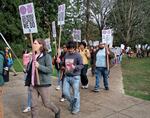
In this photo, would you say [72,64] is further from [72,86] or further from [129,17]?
[129,17]

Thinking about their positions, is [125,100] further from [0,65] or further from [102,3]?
[102,3]

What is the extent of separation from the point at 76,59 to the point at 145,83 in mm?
6194

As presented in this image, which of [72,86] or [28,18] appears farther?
[72,86]

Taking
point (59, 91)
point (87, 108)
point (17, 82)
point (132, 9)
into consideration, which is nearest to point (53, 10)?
point (132, 9)

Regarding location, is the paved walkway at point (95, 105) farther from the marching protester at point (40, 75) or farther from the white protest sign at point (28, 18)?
the white protest sign at point (28, 18)

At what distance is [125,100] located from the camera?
8.70 meters

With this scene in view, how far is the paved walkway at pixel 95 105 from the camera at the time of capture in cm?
727

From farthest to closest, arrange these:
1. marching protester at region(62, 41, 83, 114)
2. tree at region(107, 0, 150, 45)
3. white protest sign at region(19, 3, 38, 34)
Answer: tree at region(107, 0, 150, 45)
marching protester at region(62, 41, 83, 114)
white protest sign at region(19, 3, 38, 34)

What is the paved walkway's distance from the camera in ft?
23.8

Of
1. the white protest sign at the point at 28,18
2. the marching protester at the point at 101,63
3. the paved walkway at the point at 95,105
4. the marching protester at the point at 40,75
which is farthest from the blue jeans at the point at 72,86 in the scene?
the marching protester at the point at 101,63

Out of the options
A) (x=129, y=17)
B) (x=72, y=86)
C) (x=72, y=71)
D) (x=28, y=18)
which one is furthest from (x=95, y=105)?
(x=129, y=17)

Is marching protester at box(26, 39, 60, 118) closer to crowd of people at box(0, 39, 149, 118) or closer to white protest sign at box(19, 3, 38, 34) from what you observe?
crowd of people at box(0, 39, 149, 118)

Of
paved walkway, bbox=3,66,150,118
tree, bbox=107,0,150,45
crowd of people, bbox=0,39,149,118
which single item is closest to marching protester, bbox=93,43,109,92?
crowd of people, bbox=0,39,149,118

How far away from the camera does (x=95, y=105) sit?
8.11 m
